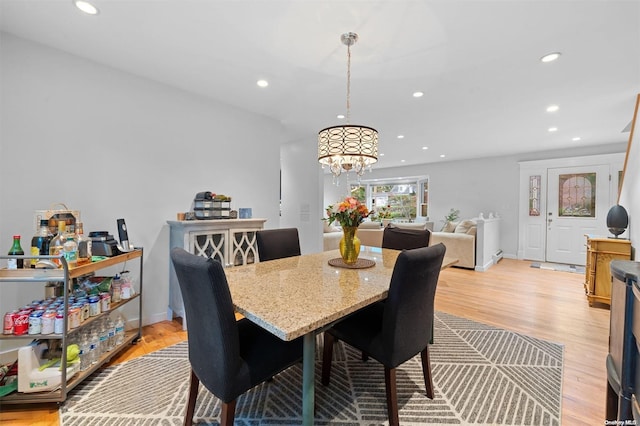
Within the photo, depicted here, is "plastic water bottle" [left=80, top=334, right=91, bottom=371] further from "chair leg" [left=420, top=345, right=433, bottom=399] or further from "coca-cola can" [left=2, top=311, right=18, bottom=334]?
"chair leg" [left=420, top=345, right=433, bottom=399]

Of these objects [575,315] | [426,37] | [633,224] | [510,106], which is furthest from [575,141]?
[426,37]

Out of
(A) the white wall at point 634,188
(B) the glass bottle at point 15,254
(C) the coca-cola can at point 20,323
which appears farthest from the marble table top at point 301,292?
(A) the white wall at point 634,188

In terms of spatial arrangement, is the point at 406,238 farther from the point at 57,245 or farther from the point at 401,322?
the point at 57,245

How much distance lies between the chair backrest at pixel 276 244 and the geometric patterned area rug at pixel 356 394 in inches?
33.1

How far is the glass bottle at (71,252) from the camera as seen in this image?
5.66 ft

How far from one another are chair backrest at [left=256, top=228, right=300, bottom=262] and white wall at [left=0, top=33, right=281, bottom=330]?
45.8 inches

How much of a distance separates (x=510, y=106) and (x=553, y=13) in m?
1.78

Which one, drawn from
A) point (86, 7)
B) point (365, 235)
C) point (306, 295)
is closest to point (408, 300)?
point (306, 295)

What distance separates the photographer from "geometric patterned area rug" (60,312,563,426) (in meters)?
1.53

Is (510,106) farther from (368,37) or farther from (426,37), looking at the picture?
(368,37)

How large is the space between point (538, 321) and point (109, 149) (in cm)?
443

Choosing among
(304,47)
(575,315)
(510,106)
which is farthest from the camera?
(510,106)

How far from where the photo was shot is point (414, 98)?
10.00 ft

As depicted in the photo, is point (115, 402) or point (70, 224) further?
point (70, 224)
